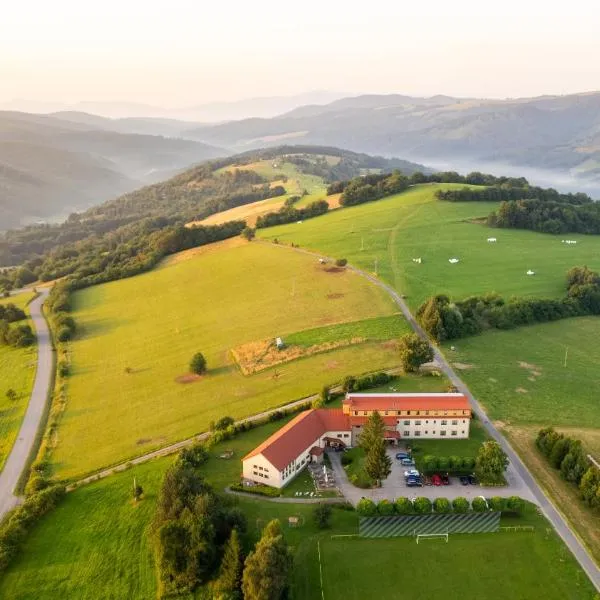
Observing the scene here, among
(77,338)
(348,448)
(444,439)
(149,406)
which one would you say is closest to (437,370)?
(444,439)

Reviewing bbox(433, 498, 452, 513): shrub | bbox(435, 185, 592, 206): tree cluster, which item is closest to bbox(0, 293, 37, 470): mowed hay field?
bbox(433, 498, 452, 513): shrub

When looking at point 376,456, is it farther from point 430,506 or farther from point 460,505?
point 460,505

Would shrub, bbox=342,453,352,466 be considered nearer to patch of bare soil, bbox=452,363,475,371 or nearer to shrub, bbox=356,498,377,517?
shrub, bbox=356,498,377,517

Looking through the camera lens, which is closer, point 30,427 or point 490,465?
point 490,465

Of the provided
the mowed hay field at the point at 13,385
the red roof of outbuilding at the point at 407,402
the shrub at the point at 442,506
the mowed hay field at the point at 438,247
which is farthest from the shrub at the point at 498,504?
the mowed hay field at the point at 13,385

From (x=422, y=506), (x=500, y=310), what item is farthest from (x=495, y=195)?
(x=422, y=506)

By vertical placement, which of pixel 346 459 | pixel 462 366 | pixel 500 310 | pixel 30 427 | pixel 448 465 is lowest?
pixel 30 427
